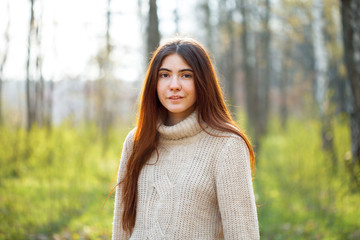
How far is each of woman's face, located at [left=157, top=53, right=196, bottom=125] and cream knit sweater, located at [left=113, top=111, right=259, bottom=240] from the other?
99 millimetres

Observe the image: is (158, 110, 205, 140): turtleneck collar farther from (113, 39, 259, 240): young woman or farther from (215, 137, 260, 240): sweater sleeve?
(215, 137, 260, 240): sweater sleeve

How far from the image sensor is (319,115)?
507 centimetres

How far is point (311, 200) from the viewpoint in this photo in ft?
19.4

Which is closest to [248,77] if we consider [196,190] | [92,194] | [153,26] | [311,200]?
[311,200]

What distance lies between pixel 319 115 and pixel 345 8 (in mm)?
1395

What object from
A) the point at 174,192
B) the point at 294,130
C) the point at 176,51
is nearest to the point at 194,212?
the point at 174,192

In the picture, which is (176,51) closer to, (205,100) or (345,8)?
(205,100)

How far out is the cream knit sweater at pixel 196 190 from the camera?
1.94 metres

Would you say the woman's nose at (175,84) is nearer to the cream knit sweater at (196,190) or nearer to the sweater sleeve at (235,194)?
the cream knit sweater at (196,190)

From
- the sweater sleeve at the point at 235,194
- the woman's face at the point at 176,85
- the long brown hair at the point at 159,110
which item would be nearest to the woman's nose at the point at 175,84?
the woman's face at the point at 176,85

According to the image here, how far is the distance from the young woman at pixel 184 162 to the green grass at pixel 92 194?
2.21m

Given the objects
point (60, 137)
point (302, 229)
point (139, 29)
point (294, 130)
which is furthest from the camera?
point (139, 29)

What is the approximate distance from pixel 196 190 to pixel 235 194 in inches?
8.1

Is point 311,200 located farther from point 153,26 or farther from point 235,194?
point 235,194
